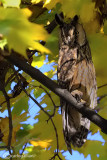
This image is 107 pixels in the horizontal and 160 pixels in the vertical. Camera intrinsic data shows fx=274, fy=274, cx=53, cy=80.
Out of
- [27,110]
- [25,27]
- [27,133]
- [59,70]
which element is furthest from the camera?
[27,110]

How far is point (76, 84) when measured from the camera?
43.2 inches

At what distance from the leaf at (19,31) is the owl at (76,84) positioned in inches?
15.0

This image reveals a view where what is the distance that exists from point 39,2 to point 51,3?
0.69 feet

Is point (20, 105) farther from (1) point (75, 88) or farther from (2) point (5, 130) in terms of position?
(1) point (75, 88)

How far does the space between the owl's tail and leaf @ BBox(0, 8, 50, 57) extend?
435 mm

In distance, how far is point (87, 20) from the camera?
1146 millimetres

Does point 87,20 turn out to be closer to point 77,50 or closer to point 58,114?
point 77,50

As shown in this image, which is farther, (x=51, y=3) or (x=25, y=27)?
(x=51, y=3)

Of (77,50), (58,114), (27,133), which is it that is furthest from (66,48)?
(27,133)

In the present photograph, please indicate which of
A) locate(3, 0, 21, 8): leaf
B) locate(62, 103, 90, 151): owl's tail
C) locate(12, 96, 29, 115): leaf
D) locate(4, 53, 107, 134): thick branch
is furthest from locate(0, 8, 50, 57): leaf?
locate(12, 96, 29, 115): leaf

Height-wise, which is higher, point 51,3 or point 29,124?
point 51,3

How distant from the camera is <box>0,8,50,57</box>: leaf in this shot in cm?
70

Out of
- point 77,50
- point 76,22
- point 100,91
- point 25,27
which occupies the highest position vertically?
point 76,22

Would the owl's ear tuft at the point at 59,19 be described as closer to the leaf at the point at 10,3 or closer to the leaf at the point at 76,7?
the leaf at the point at 76,7
